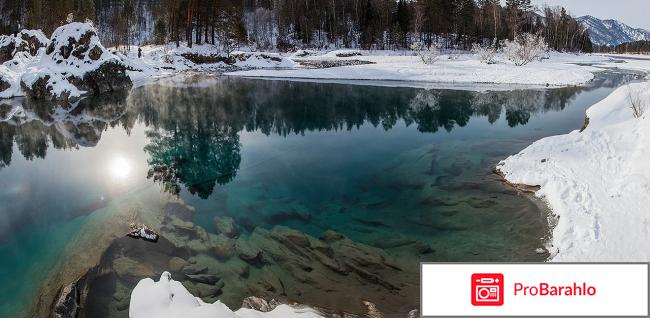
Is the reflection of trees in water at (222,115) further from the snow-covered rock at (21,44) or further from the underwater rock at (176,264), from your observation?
the snow-covered rock at (21,44)

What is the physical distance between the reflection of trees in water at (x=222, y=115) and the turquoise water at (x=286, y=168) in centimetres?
12

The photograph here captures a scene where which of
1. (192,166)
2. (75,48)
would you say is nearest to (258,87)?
(75,48)

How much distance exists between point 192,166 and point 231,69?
4427 cm

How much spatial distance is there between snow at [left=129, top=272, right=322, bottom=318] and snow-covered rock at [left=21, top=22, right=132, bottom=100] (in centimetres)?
3074

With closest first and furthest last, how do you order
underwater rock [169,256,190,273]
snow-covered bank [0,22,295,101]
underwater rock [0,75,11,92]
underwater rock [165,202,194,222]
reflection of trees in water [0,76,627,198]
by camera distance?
underwater rock [169,256,190,273] → underwater rock [165,202,194,222] → reflection of trees in water [0,76,627,198] → snow-covered bank [0,22,295,101] → underwater rock [0,75,11,92]

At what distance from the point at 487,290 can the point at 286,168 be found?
37.1 ft

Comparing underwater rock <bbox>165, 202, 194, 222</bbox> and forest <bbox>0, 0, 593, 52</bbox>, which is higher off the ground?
forest <bbox>0, 0, 593, 52</bbox>

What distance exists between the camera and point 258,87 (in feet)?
128

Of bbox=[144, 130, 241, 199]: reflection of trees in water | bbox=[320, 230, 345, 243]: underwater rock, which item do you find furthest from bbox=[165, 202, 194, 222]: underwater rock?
bbox=[320, 230, 345, 243]: underwater rock

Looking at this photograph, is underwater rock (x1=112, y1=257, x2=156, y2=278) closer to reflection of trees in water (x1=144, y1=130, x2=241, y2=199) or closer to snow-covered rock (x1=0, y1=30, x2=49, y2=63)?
reflection of trees in water (x1=144, y1=130, x2=241, y2=199)

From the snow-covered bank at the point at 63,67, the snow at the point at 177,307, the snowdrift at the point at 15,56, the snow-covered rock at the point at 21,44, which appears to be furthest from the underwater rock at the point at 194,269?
the snow-covered rock at the point at 21,44

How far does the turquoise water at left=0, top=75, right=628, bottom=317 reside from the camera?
10.3 m

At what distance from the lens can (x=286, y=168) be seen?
51.5ft

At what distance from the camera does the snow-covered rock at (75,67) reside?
3247cm
